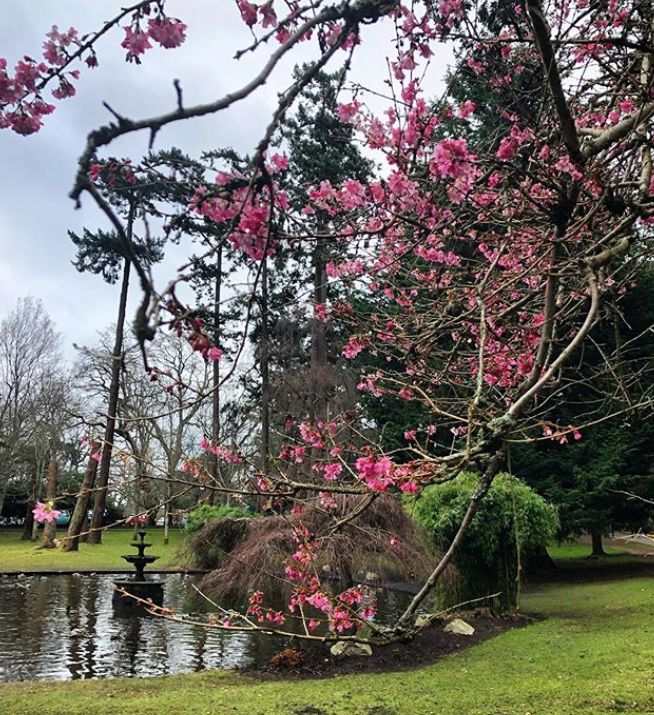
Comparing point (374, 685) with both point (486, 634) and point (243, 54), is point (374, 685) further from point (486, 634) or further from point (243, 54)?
point (243, 54)

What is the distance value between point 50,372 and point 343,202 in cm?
2488

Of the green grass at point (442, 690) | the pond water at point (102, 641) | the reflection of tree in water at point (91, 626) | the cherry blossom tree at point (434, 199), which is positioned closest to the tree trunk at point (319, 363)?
the pond water at point (102, 641)

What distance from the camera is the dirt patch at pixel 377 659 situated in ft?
22.2

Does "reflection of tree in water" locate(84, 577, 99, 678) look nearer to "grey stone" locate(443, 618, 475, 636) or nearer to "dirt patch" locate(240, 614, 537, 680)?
"dirt patch" locate(240, 614, 537, 680)

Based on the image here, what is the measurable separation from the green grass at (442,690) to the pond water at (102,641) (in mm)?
891

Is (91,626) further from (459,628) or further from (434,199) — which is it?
(434,199)

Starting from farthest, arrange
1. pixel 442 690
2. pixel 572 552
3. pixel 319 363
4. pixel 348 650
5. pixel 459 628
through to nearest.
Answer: pixel 572 552
pixel 319 363
pixel 459 628
pixel 348 650
pixel 442 690

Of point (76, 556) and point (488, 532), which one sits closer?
point (488, 532)

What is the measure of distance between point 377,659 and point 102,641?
3.63 m

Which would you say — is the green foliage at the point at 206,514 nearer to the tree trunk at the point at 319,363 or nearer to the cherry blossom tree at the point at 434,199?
the tree trunk at the point at 319,363

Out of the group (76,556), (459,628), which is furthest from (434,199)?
(76,556)

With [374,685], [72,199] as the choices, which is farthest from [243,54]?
[374,685]

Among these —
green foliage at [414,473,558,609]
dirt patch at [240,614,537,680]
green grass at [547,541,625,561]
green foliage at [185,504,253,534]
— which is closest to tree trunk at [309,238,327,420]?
green foliage at [185,504,253,534]

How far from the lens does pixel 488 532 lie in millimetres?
9570
